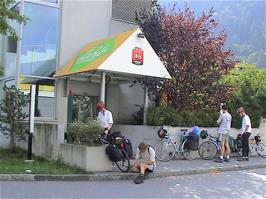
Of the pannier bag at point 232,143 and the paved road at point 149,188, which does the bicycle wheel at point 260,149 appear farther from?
the paved road at point 149,188

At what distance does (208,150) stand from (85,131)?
5721 millimetres

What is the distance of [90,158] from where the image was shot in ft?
40.6

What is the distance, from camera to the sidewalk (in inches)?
453

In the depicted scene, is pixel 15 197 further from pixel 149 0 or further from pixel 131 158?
pixel 149 0

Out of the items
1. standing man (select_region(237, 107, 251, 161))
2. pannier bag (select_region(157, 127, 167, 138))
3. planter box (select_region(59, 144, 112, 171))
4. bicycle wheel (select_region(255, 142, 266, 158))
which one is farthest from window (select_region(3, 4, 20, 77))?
bicycle wheel (select_region(255, 142, 266, 158))

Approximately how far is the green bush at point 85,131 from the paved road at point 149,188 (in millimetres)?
1581

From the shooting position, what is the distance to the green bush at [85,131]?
12.6 metres

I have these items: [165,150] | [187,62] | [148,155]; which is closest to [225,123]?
[165,150]

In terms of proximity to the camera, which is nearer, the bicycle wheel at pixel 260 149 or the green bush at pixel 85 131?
the green bush at pixel 85 131

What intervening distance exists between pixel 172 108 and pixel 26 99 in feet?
17.9

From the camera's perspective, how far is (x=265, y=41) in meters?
53.1

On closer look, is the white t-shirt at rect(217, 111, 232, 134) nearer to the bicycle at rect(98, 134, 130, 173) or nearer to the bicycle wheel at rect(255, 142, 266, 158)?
the bicycle wheel at rect(255, 142, 266, 158)

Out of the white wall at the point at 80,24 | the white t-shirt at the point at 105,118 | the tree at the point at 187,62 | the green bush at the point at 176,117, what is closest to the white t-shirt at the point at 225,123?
the green bush at the point at 176,117

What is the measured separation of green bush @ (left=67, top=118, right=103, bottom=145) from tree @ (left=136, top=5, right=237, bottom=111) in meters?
5.88
